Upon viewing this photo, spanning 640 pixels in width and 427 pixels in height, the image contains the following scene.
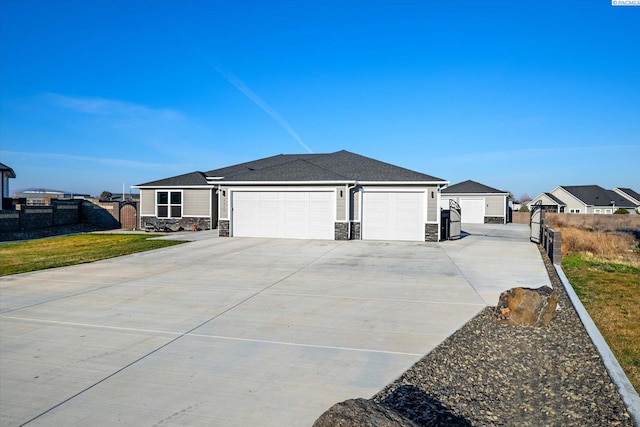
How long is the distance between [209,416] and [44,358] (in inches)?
105

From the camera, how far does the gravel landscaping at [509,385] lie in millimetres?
3459

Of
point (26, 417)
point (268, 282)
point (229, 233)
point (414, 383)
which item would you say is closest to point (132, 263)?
point (268, 282)

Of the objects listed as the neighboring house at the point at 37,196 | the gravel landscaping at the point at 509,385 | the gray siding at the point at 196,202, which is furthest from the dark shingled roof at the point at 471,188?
the neighboring house at the point at 37,196

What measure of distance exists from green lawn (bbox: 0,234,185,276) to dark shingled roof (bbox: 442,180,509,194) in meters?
24.5

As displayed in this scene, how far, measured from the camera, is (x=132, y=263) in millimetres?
11727

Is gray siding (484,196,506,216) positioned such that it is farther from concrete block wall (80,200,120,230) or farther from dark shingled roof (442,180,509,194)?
concrete block wall (80,200,120,230)

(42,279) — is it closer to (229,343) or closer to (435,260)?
(229,343)

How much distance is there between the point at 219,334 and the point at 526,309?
4601 mm

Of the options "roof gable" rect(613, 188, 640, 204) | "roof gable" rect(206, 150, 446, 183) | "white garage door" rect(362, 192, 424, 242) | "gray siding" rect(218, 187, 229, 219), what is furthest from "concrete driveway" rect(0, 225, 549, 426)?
"roof gable" rect(613, 188, 640, 204)

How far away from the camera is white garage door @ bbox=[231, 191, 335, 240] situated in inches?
701

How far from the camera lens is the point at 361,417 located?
2.58 metres

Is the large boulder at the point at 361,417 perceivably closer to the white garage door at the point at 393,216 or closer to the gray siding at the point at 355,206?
the gray siding at the point at 355,206

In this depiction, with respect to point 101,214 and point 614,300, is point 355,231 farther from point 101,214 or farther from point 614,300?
point 101,214

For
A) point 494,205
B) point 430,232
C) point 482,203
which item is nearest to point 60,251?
point 430,232
